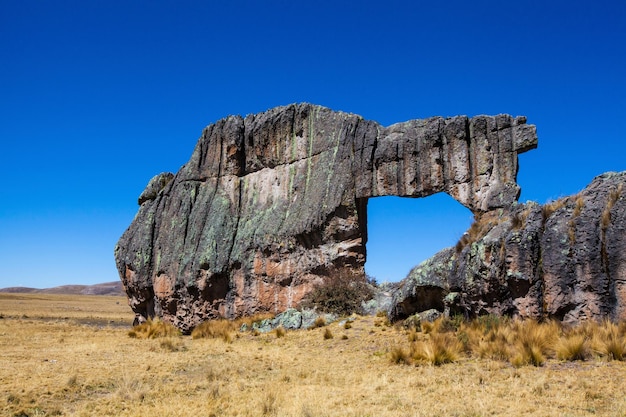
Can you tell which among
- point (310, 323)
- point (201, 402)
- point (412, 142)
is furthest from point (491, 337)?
point (412, 142)

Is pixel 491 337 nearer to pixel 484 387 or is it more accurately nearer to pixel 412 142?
pixel 484 387

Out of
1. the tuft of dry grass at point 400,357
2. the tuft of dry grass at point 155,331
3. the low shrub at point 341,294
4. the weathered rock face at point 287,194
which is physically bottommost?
A: the tuft of dry grass at point 155,331

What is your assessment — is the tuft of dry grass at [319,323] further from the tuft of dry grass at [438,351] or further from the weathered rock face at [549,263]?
the tuft of dry grass at [438,351]

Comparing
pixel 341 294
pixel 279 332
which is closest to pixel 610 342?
pixel 279 332

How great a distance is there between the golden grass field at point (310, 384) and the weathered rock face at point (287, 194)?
773 centimetres

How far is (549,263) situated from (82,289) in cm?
19526

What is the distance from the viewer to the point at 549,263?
13648 millimetres

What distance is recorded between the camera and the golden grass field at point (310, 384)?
9.03 meters

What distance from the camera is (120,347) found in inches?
762

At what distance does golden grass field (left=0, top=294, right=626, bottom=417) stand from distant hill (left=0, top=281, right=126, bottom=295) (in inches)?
6603

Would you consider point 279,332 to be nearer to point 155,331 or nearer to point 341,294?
point 341,294

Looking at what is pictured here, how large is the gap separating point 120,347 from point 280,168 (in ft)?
38.6

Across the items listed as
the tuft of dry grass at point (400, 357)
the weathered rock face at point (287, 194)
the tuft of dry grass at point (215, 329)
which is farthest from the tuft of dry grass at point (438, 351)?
the tuft of dry grass at point (215, 329)

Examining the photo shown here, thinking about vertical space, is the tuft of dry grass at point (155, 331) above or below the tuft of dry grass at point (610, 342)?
below
